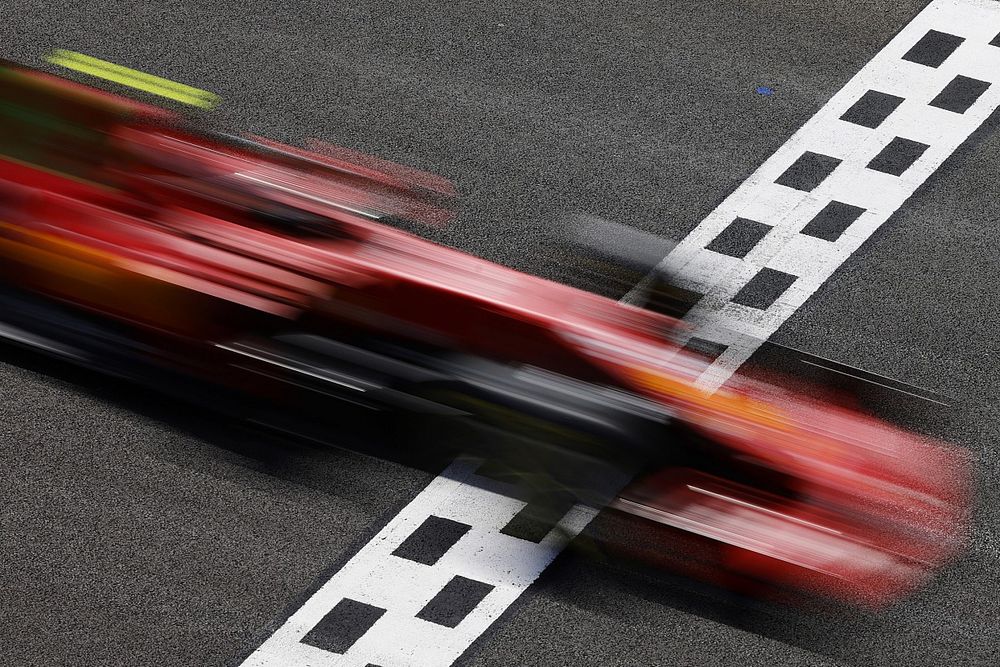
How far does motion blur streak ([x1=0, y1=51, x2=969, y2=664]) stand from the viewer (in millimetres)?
5406

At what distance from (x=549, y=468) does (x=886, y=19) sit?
4108mm

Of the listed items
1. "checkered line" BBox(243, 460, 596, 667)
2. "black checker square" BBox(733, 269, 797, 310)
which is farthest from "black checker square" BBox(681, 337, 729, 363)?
"checkered line" BBox(243, 460, 596, 667)

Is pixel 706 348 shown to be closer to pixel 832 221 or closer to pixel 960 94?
pixel 832 221

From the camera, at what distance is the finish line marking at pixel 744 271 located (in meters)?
5.38

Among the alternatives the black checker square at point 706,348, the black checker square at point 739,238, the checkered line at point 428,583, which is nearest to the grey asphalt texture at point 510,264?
the checkered line at point 428,583

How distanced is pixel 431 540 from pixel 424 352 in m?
0.74

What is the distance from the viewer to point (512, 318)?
5.52 meters

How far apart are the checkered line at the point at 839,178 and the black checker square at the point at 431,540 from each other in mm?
1209

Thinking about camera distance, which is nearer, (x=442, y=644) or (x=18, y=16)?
(x=442, y=644)

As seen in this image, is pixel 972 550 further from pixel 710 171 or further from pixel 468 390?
pixel 710 171

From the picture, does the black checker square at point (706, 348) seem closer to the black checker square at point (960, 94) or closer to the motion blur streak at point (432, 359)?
the motion blur streak at point (432, 359)

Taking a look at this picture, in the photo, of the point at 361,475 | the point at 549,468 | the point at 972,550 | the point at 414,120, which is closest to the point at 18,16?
the point at 414,120

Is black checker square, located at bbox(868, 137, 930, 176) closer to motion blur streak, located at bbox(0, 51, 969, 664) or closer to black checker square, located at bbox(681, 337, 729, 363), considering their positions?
black checker square, located at bbox(681, 337, 729, 363)

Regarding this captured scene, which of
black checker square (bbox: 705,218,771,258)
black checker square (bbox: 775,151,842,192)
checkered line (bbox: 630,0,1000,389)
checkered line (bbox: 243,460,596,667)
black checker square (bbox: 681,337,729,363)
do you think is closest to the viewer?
checkered line (bbox: 243,460,596,667)
